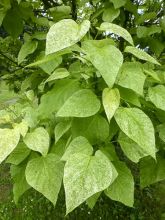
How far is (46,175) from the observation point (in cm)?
116

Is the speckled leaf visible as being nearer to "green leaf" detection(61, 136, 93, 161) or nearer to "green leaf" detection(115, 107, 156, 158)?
"green leaf" detection(61, 136, 93, 161)

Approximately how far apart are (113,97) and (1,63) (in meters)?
2.18

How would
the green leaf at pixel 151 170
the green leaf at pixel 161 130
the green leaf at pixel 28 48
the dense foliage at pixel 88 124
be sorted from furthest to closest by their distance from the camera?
the green leaf at pixel 28 48
the green leaf at pixel 151 170
the green leaf at pixel 161 130
the dense foliage at pixel 88 124

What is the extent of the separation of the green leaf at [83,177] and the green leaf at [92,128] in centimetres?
17

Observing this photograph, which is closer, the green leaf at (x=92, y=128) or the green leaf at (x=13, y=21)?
the green leaf at (x=92, y=128)

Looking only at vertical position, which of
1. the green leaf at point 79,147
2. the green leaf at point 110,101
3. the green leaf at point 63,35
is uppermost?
the green leaf at point 63,35

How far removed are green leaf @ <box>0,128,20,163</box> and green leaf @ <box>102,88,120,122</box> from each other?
0.29m

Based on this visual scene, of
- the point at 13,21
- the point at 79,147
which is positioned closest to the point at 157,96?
the point at 79,147

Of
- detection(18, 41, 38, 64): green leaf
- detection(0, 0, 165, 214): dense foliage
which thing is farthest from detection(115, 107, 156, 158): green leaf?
detection(18, 41, 38, 64): green leaf

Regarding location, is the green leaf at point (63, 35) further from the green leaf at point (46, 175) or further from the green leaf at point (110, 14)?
the green leaf at point (110, 14)

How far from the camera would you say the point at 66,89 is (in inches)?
51.7

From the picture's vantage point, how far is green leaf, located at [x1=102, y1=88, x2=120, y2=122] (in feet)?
3.50

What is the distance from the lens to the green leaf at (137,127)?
106cm

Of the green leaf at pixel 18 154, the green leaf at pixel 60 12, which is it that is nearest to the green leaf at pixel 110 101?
the green leaf at pixel 18 154
